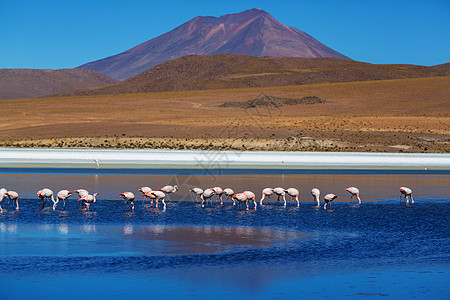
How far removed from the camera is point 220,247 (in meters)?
12.1

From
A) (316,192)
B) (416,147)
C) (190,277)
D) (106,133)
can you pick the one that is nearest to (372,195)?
(316,192)

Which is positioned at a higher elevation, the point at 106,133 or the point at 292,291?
the point at 106,133

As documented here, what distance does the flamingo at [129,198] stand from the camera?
16.7 m

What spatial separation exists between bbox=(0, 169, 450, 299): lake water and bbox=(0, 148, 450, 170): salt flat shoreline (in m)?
11.0

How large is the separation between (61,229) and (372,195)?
1025 cm

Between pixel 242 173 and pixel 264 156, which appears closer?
pixel 242 173

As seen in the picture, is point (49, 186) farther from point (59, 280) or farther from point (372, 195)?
point (59, 280)

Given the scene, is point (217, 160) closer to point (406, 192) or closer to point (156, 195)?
point (406, 192)

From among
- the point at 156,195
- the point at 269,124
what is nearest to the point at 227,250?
the point at 156,195

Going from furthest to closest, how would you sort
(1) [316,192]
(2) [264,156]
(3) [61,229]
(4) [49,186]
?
(2) [264,156], (4) [49,186], (1) [316,192], (3) [61,229]

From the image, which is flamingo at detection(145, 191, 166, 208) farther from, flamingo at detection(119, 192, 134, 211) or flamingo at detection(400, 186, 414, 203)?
flamingo at detection(400, 186, 414, 203)

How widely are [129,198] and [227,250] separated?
5.52 metres

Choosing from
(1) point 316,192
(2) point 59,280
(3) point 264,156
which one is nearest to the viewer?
(2) point 59,280

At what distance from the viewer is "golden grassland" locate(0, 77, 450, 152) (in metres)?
49.8
